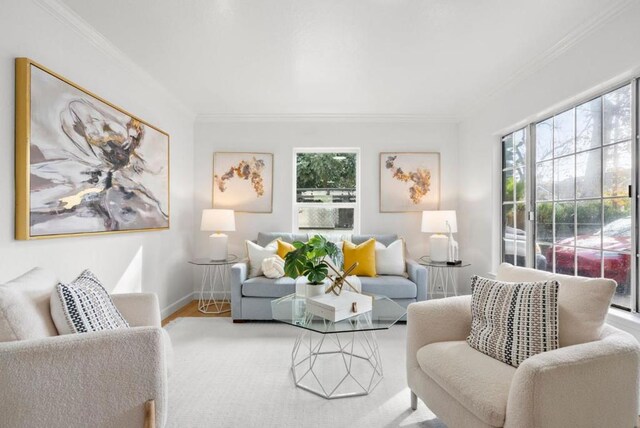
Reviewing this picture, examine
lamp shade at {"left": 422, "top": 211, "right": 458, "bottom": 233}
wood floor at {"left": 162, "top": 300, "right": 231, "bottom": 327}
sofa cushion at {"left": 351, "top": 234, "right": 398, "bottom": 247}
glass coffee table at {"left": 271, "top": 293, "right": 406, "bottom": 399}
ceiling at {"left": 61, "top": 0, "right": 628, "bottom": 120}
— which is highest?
ceiling at {"left": 61, "top": 0, "right": 628, "bottom": 120}

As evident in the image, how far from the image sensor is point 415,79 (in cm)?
319

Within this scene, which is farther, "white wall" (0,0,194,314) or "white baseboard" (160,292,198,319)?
"white baseboard" (160,292,198,319)

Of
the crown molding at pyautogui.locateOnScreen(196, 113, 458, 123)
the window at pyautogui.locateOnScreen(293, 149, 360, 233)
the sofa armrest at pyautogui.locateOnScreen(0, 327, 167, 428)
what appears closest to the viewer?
the sofa armrest at pyautogui.locateOnScreen(0, 327, 167, 428)

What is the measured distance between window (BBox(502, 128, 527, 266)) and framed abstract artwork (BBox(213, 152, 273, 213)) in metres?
2.79

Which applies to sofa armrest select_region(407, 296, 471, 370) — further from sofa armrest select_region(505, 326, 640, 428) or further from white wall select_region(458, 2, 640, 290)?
white wall select_region(458, 2, 640, 290)

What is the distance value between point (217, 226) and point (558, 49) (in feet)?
11.9

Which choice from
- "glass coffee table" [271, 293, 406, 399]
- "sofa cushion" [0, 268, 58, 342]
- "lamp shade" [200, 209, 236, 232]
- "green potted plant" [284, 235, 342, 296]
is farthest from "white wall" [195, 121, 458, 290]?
"sofa cushion" [0, 268, 58, 342]

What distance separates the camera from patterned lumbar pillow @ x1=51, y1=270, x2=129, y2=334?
1477mm

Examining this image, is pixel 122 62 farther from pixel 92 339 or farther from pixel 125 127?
pixel 92 339

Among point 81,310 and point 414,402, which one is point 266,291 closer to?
point 414,402


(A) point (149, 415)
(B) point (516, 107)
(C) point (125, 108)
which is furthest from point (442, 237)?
(C) point (125, 108)

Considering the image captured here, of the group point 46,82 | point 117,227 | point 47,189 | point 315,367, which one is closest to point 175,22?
point 46,82

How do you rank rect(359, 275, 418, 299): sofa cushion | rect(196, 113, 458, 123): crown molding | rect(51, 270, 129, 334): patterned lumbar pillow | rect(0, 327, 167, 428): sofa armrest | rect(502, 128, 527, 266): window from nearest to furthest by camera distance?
rect(0, 327, 167, 428): sofa armrest
rect(51, 270, 129, 334): patterned lumbar pillow
rect(502, 128, 527, 266): window
rect(359, 275, 418, 299): sofa cushion
rect(196, 113, 458, 123): crown molding

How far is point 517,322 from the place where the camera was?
1563 millimetres
